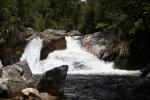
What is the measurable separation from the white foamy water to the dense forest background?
2518 mm

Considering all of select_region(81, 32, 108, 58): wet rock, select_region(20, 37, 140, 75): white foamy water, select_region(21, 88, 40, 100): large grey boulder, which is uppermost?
select_region(21, 88, 40, 100): large grey boulder

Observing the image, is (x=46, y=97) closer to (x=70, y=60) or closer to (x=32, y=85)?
(x=32, y=85)

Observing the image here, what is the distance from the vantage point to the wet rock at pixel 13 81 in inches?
949

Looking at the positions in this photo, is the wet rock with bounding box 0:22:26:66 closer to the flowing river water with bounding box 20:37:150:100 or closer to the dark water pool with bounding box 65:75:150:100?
the flowing river water with bounding box 20:37:150:100

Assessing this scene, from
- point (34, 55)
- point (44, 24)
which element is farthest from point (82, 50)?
point (44, 24)

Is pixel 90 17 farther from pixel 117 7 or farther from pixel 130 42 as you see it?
pixel 117 7

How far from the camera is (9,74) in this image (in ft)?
82.8

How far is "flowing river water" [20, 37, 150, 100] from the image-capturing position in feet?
81.8

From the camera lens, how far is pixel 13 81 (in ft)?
80.2

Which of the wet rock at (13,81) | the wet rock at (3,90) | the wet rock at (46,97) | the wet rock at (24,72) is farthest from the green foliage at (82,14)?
the wet rock at (3,90)

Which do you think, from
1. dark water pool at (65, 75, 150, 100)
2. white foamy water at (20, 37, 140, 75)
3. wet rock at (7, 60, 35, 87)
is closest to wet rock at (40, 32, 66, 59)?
white foamy water at (20, 37, 140, 75)

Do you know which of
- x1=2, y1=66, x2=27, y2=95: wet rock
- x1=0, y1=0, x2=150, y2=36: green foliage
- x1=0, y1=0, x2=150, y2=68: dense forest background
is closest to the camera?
x1=2, y1=66, x2=27, y2=95: wet rock

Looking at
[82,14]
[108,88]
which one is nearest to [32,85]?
[108,88]

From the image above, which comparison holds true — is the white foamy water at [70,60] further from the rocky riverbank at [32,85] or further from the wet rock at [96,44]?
the rocky riverbank at [32,85]
